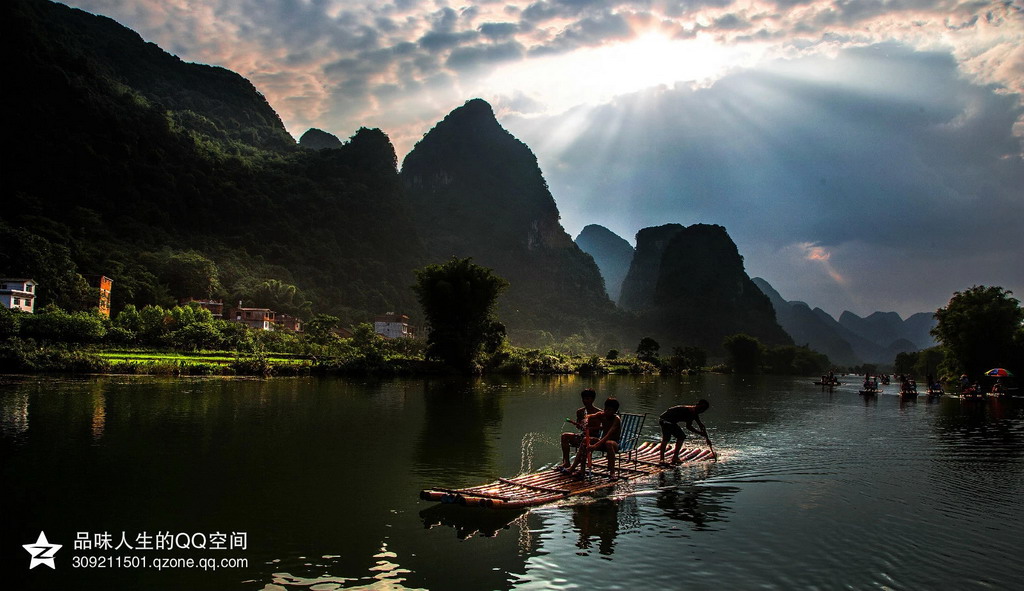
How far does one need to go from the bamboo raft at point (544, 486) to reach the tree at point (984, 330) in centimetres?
5605

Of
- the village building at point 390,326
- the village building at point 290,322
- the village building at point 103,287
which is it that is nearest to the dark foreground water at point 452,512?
the village building at point 103,287

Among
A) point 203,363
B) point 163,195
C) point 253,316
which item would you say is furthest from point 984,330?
point 163,195

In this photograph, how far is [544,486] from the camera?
11000mm

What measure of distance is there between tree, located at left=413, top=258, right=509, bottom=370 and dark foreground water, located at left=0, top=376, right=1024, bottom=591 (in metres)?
33.9

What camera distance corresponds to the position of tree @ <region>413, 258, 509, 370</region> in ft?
182

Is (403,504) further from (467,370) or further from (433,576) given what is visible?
(467,370)

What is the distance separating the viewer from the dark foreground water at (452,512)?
25.8 feet

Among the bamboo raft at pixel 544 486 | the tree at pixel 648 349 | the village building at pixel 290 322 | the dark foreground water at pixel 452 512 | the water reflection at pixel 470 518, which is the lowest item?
the dark foreground water at pixel 452 512

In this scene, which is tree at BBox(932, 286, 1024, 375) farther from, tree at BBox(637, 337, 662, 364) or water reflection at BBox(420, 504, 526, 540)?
water reflection at BBox(420, 504, 526, 540)

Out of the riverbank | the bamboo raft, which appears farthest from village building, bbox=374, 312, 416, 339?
the bamboo raft

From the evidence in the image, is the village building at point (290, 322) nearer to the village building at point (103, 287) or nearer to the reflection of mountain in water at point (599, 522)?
the village building at point (103, 287)

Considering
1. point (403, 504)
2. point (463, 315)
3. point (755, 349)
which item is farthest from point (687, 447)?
point (755, 349)

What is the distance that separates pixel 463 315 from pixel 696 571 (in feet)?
159

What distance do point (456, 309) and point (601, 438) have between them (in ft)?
145
